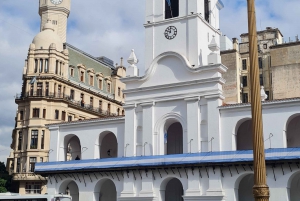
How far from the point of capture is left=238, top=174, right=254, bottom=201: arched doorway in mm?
34009

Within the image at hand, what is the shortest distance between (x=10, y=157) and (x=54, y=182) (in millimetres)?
30411

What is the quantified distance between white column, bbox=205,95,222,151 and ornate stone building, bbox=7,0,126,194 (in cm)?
2540

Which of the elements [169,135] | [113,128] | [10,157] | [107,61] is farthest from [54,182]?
[107,61]

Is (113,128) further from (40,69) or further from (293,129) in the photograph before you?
(40,69)

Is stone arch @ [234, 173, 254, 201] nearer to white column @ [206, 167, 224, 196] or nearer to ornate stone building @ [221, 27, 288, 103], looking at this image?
white column @ [206, 167, 224, 196]

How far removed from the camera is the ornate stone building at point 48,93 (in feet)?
176

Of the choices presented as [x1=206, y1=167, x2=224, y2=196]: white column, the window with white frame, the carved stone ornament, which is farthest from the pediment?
the window with white frame

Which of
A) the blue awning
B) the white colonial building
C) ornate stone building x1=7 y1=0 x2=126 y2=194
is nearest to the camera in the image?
the blue awning

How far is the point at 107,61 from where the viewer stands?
7375 centimetres

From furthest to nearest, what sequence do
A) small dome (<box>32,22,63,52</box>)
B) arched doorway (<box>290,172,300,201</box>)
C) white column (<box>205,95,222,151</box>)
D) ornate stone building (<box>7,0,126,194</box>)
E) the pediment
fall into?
1. small dome (<box>32,22,63,52</box>)
2. ornate stone building (<box>7,0,126,194</box>)
3. the pediment
4. white column (<box>205,95,222,151</box>)
5. arched doorway (<box>290,172,300,201</box>)

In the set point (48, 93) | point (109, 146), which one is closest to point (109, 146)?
point (109, 146)

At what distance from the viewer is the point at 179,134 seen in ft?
126

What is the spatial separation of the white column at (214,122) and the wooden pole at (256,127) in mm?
19225

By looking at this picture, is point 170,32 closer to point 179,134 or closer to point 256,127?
point 179,134
